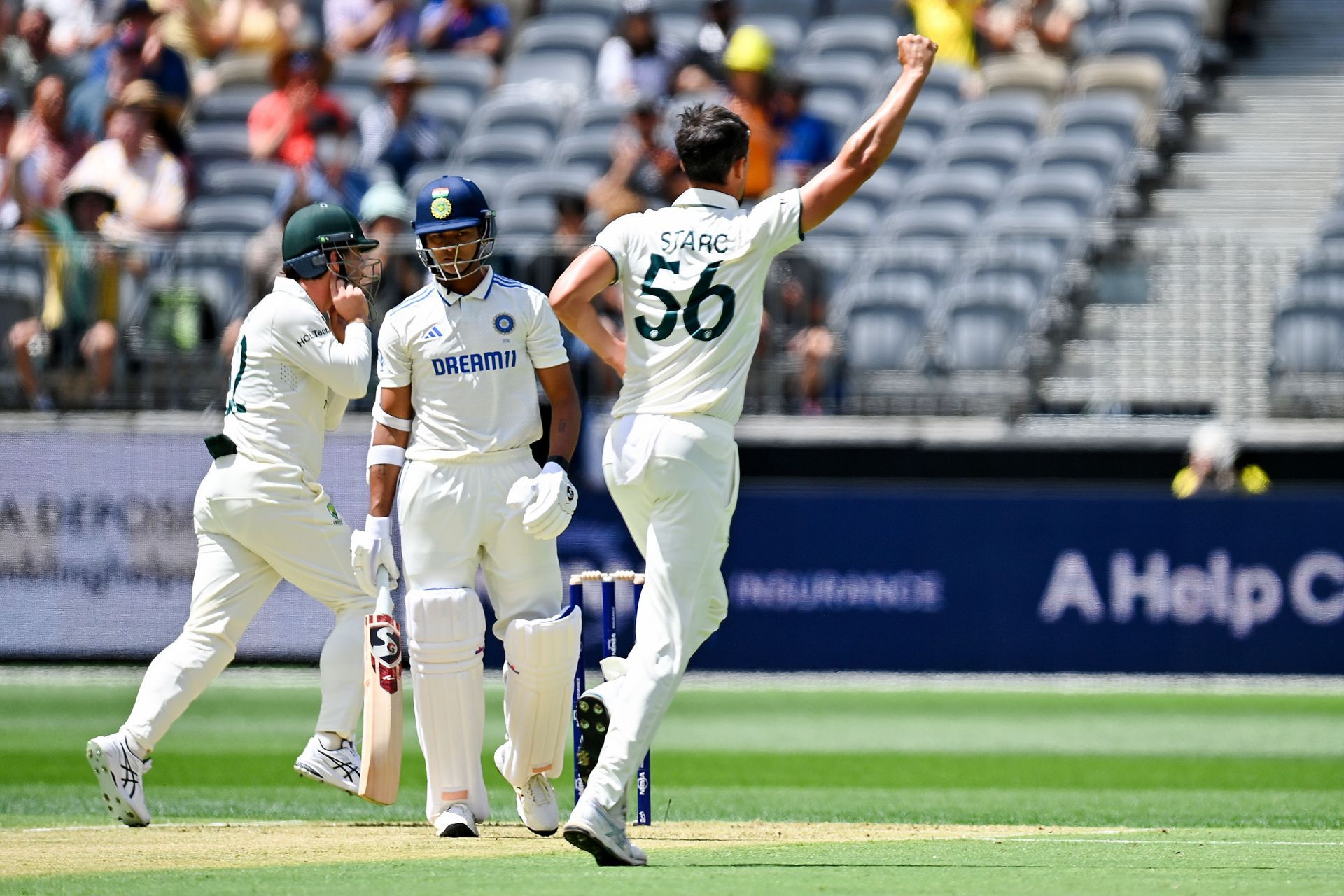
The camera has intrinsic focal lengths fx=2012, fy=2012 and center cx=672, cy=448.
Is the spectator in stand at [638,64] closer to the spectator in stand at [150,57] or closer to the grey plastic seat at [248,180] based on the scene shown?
the grey plastic seat at [248,180]

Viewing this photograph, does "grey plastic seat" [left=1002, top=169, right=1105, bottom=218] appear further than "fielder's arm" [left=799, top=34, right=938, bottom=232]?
Yes

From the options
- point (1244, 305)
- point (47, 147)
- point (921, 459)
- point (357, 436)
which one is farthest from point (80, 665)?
point (1244, 305)

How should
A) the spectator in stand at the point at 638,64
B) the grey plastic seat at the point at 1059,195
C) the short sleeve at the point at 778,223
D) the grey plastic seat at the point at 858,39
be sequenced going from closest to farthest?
1. the short sleeve at the point at 778,223
2. the grey plastic seat at the point at 1059,195
3. the spectator in stand at the point at 638,64
4. the grey plastic seat at the point at 858,39

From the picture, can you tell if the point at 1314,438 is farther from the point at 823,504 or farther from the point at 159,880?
the point at 159,880

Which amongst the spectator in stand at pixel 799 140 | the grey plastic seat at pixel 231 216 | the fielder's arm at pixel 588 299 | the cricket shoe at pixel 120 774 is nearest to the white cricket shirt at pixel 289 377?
the cricket shoe at pixel 120 774

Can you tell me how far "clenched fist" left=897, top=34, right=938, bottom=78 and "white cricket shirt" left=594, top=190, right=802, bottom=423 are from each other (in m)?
0.54

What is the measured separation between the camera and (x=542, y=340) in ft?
24.1

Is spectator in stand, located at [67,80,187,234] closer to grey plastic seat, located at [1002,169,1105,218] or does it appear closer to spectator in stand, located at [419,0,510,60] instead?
spectator in stand, located at [419,0,510,60]

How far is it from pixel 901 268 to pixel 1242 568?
3447 millimetres

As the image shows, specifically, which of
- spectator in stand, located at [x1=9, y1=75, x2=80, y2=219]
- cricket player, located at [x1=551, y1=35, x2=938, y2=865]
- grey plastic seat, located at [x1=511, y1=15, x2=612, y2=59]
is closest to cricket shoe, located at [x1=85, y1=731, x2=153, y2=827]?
cricket player, located at [x1=551, y1=35, x2=938, y2=865]

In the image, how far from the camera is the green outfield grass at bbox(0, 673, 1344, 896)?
6.00 meters

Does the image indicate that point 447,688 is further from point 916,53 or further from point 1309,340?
point 1309,340

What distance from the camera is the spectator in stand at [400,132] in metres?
17.3

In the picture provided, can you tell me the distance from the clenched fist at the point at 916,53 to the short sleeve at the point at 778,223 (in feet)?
1.73
